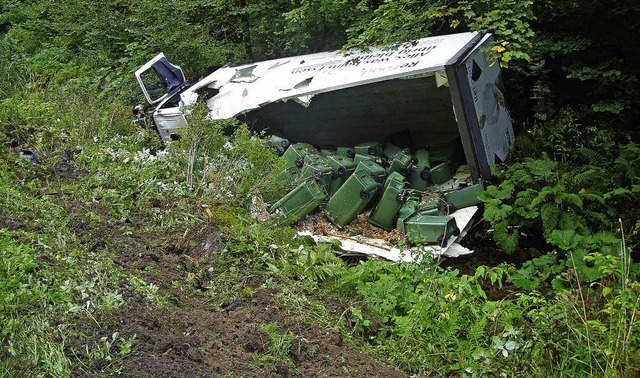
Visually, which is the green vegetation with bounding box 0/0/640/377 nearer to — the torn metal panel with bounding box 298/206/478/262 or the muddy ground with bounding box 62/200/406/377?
the muddy ground with bounding box 62/200/406/377

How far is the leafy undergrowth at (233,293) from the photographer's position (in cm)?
331

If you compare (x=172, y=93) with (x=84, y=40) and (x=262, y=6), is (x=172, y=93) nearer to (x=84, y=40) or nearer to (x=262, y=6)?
(x=262, y=6)

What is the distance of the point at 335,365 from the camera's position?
3664 millimetres

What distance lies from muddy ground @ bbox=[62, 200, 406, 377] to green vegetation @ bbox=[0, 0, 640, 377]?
4 cm

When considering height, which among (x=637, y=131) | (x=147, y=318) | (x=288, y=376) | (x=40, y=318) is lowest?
(x=637, y=131)

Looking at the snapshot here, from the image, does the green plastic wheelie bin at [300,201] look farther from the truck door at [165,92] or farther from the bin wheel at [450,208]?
the truck door at [165,92]

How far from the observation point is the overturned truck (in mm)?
6504

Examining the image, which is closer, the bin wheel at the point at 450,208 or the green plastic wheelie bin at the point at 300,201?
the green plastic wheelie bin at the point at 300,201

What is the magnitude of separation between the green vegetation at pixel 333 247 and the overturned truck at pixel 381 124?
1.30 feet

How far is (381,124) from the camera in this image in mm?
9125

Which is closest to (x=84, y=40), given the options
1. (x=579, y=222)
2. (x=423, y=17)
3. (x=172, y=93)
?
(x=172, y=93)

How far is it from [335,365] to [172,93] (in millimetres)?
6828

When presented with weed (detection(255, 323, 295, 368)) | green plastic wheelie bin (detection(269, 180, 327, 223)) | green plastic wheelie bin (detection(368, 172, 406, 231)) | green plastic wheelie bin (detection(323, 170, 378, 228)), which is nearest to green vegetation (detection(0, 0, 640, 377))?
weed (detection(255, 323, 295, 368))

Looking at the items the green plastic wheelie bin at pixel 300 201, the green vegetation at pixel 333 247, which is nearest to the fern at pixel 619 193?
the green vegetation at pixel 333 247
